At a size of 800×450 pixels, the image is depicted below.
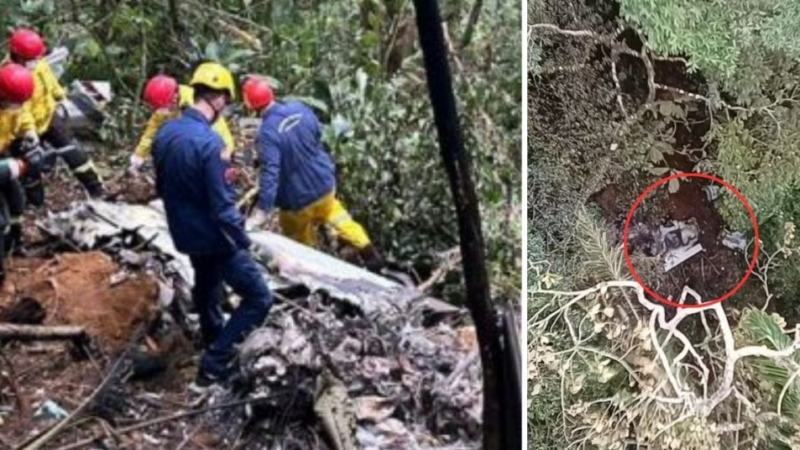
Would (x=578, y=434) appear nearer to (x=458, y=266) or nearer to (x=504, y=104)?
(x=458, y=266)

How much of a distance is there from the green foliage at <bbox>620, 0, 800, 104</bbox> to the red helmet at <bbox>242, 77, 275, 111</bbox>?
56 cm

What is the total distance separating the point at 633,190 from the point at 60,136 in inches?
33.6

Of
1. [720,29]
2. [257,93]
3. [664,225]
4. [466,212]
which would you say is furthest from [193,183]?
[720,29]

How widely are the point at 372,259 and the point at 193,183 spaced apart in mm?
285

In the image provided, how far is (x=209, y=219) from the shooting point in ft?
4.96

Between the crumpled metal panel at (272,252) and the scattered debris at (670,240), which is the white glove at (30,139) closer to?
the crumpled metal panel at (272,252)

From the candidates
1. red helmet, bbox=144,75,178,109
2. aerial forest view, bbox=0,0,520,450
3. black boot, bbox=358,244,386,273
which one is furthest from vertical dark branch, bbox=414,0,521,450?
red helmet, bbox=144,75,178,109

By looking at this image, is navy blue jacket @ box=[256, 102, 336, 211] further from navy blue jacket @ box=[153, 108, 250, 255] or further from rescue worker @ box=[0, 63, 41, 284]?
rescue worker @ box=[0, 63, 41, 284]

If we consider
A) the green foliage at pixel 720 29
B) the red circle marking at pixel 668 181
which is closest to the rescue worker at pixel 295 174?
the red circle marking at pixel 668 181

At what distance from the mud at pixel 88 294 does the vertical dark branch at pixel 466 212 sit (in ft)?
1.52

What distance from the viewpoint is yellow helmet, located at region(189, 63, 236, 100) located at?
1493 mm

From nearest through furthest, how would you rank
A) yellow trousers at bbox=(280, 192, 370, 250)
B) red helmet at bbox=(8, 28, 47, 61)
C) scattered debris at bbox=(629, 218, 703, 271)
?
red helmet at bbox=(8, 28, 47, 61), yellow trousers at bbox=(280, 192, 370, 250), scattered debris at bbox=(629, 218, 703, 271)

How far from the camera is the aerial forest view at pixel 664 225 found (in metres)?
1.64

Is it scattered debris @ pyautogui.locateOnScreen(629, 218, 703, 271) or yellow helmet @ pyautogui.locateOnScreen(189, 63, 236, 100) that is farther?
scattered debris @ pyautogui.locateOnScreen(629, 218, 703, 271)
